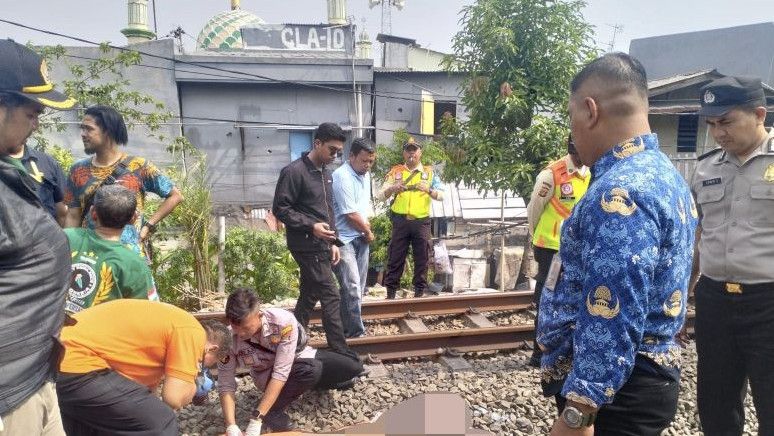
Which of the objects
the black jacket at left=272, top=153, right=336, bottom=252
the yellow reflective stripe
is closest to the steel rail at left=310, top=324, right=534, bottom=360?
the black jacket at left=272, top=153, right=336, bottom=252

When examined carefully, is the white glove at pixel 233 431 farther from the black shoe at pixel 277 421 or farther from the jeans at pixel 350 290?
the jeans at pixel 350 290

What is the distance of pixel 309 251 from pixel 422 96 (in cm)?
1564

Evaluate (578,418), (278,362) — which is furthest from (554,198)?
(578,418)

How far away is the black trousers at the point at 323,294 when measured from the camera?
4.51 m

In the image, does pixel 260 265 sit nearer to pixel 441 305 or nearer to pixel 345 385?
pixel 441 305

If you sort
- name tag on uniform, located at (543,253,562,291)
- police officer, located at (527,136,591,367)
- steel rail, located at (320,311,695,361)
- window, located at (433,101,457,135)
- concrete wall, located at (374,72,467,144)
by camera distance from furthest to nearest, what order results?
window, located at (433,101,457,135), concrete wall, located at (374,72,467,144), steel rail, located at (320,311,695,361), police officer, located at (527,136,591,367), name tag on uniform, located at (543,253,562,291)

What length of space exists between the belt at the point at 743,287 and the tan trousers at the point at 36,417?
10.0 ft

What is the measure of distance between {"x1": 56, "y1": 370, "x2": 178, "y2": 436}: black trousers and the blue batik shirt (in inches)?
73.7

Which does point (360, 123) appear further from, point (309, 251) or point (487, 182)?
point (309, 251)

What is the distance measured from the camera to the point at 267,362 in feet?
11.9

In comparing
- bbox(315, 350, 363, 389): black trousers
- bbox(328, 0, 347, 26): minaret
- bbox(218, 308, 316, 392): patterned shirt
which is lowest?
bbox(315, 350, 363, 389): black trousers

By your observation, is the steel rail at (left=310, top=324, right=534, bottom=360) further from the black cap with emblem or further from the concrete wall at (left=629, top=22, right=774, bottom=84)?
the concrete wall at (left=629, top=22, right=774, bottom=84)

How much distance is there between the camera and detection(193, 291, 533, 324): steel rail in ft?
20.0

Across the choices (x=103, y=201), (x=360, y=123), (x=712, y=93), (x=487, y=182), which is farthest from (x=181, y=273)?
(x=360, y=123)
